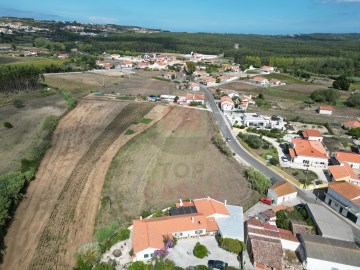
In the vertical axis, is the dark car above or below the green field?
below

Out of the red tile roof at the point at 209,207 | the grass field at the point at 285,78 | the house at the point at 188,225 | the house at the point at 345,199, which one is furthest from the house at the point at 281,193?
the grass field at the point at 285,78

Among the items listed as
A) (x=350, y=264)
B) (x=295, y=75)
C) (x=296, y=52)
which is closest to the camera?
(x=350, y=264)

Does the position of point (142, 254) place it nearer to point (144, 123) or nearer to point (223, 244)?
point (223, 244)

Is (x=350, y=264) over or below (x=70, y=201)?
over

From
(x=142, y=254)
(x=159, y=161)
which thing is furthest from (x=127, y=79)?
(x=142, y=254)

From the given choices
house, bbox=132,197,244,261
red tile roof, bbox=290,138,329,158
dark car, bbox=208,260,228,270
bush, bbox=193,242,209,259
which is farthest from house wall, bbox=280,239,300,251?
red tile roof, bbox=290,138,329,158

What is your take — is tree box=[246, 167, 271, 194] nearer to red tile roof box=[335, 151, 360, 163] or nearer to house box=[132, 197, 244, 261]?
house box=[132, 197, 244, 261]
